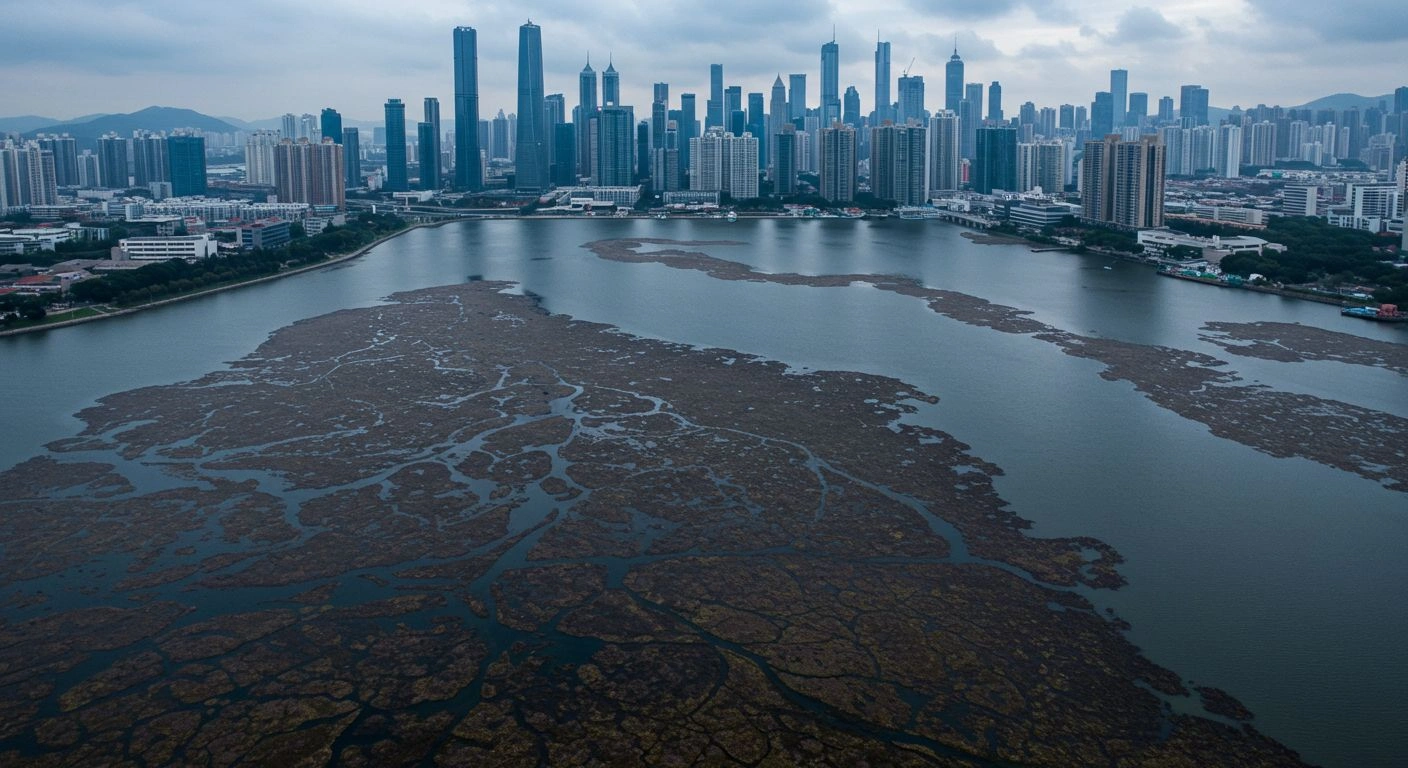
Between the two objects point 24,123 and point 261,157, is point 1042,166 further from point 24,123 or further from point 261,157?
point 24,123

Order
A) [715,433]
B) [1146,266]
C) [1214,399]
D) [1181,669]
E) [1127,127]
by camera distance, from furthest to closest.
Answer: [1127,127]
[1146,266]
[1214,399]
[715,433]
[1181,669]

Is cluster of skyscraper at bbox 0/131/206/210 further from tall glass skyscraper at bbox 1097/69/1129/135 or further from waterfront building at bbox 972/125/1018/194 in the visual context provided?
tall glass skyscraper at bbox 1097/69/1129/135

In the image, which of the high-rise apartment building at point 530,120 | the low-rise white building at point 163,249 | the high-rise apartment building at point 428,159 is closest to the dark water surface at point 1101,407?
the low-rise white building at point 163,249

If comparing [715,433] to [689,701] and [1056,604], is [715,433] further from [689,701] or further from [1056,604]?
[689,701]

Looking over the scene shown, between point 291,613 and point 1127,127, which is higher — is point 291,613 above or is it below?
below

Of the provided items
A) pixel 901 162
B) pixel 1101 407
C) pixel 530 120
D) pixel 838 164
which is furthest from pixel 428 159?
pixel 1101 407

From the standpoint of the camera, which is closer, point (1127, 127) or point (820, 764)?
point (820, 764)

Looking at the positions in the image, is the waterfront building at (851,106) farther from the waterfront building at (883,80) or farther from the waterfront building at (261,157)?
the waterfront building at (261,157)

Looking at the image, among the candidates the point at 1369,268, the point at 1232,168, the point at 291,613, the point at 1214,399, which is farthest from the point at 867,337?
the point at 1232,168
